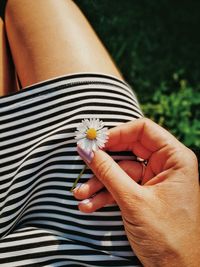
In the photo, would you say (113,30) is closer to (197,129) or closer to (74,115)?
(197,129)

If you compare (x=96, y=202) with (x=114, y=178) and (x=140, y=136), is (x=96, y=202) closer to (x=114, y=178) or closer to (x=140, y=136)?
(x=114, y=178)

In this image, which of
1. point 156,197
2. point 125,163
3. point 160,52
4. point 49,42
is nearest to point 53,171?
point 125,163

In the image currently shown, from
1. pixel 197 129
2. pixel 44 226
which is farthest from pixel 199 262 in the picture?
pixel 197 129

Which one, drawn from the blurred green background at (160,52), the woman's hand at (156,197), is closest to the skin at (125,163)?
the woman's hand at (156,197)

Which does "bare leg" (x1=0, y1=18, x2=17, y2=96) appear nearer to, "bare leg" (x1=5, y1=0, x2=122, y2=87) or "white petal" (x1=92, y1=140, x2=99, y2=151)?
"bare leg" (x1=5, y1=0, x2=122, y2=87)

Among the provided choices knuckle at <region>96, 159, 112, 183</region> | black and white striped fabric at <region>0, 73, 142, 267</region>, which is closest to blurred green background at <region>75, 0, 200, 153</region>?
black and white striped fabric at <region>0, 73, 142, 267</region>

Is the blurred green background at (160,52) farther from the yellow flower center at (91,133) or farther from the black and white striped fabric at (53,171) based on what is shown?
the yellow flower center at (91,133)
